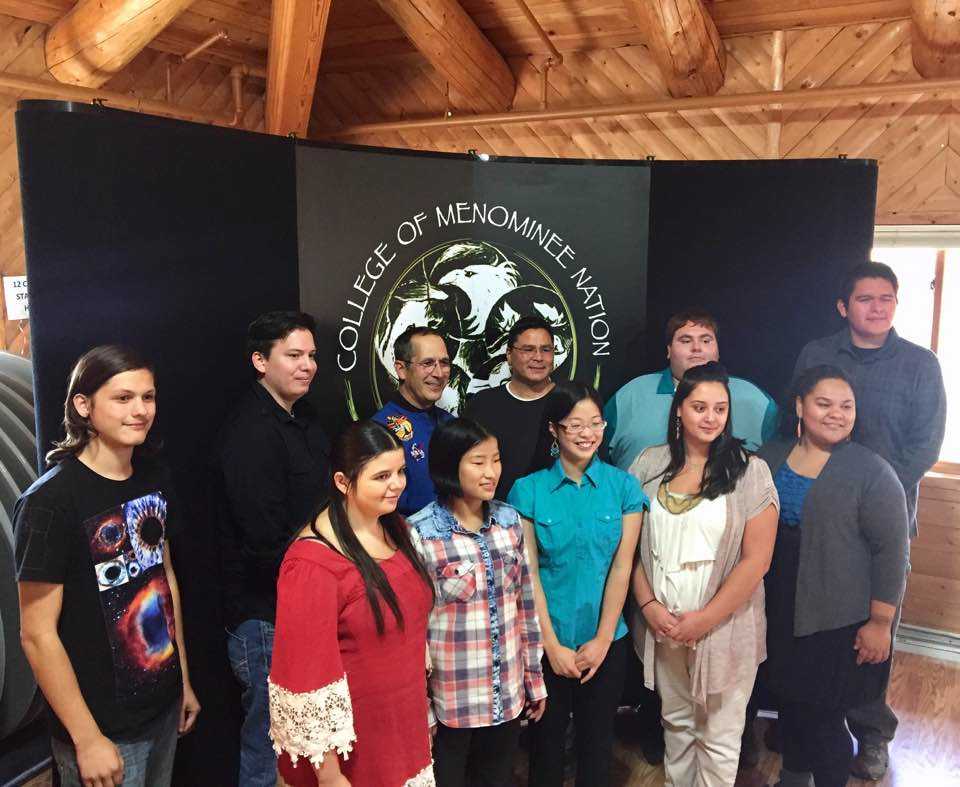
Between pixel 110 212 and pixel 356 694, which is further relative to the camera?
pixel 110 212

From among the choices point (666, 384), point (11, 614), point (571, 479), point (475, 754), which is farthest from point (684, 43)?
point (11, 614)

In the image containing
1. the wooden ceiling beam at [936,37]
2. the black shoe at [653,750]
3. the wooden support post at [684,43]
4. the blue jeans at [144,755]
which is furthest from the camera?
the wooden support post at [684,43]

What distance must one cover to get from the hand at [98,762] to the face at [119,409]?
68 centimetres

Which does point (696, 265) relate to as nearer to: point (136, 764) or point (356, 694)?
point (356, 694)

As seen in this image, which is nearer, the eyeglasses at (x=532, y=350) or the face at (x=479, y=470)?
the face at (x=479, y=470)

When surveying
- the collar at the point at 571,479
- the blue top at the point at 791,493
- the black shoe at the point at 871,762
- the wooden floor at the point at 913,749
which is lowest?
the wooden floor at the point at 913,749

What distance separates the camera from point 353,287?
10.1 feet

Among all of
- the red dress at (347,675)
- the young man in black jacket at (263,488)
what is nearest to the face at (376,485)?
the red dress at (347,675)

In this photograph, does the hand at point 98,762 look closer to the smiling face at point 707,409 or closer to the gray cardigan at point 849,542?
the smiling face at point 707,409

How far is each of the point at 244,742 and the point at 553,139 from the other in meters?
4.17

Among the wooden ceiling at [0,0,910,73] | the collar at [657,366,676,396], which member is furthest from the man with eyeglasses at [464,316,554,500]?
the wooden ceiling at [0,0,910,73]

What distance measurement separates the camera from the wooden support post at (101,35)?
13.3 ft

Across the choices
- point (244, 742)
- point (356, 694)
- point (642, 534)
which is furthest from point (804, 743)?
point (244, 742)

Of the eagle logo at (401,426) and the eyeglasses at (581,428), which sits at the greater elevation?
the eyeglasses at (581,428)
